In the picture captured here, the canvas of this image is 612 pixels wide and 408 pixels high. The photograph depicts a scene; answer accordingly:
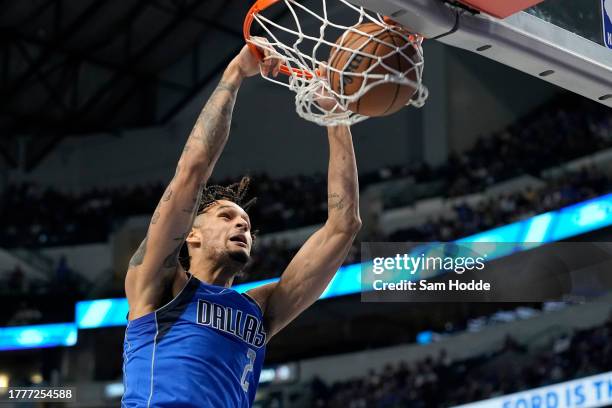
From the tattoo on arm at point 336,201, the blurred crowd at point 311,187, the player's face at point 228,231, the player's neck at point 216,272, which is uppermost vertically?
the blurred crowd at point 311,187

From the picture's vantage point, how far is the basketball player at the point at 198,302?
2.60 metres

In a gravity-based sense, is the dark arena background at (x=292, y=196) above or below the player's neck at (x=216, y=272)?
above

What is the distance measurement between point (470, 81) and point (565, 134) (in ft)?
6.83

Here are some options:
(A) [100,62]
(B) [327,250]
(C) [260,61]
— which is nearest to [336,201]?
(B) [327,250]

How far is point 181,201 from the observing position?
2.61 meters

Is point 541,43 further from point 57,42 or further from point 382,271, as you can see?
point 57,42

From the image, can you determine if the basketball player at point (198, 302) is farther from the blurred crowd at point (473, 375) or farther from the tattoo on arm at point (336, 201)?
the blurred crowd at point (473, 375)

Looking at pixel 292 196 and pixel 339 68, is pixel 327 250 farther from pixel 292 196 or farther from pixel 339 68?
pixel 292 196

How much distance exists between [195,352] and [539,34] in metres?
1.45

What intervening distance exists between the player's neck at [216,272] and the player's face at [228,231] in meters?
0.05

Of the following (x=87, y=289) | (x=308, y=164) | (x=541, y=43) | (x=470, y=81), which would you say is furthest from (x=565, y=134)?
(x=541, y=43)

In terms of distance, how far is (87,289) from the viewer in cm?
1316

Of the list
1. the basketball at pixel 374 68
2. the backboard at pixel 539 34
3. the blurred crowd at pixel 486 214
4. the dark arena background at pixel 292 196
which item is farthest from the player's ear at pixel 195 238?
the blurred crowd at pixel 486 214

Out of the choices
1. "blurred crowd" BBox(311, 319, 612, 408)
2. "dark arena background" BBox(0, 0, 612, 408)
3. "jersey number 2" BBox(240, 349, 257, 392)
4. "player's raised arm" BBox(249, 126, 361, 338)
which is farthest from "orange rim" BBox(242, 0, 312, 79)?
"blurred crowd" BBox(311, 319, 612, 408)
